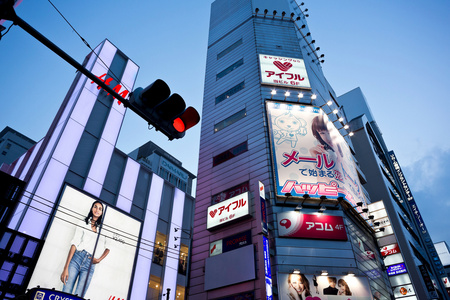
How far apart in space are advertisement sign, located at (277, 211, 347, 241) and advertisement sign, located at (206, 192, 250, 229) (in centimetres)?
238

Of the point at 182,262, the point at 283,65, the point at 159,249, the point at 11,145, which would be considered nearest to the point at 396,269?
the point at 283,65

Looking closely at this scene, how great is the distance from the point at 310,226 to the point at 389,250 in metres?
10.9

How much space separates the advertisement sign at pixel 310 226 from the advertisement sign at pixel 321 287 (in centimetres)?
252

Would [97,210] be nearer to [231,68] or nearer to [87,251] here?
[87,251]

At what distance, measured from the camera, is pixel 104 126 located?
2506cm

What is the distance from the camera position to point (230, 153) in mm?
24219

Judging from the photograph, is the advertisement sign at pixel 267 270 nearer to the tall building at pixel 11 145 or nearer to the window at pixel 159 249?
the window at pixel 159 249

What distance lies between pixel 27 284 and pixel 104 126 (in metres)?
12.9

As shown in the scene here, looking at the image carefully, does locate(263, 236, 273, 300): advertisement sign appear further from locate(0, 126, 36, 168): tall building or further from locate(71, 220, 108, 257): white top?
locate(0, 126, 36, 168): tall building

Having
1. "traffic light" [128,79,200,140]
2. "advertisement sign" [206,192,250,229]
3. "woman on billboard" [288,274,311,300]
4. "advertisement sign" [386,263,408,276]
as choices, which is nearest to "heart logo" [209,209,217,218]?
"advertisement sign" [206,192,250,229]

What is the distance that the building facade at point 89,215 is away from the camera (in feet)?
56.9

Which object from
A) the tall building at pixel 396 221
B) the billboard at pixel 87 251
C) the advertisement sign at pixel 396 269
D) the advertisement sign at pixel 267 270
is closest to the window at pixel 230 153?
the advertisement sign at pixel 267 270

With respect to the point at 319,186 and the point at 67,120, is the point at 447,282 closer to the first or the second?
the point at 319,186

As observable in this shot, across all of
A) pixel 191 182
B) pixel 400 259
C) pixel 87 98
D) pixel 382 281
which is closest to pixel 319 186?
pixel 382 281
